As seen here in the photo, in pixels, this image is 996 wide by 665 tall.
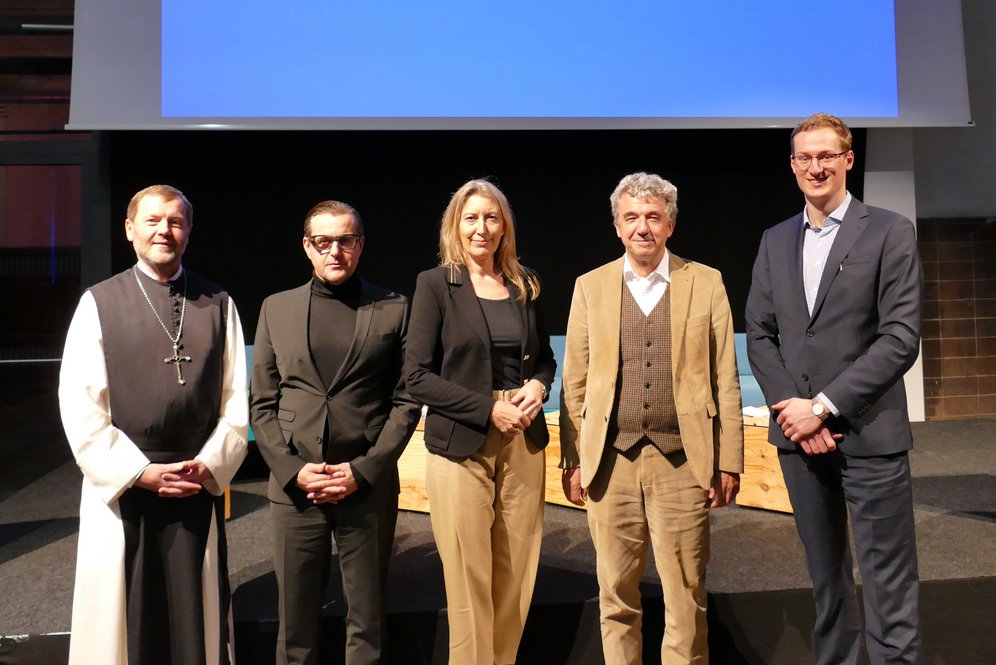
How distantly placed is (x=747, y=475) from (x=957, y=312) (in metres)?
3.43

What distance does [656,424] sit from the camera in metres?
2.15

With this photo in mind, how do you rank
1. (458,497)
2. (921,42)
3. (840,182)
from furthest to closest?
(921,42) < (458,497) < (840,182)

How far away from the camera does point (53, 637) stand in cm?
251

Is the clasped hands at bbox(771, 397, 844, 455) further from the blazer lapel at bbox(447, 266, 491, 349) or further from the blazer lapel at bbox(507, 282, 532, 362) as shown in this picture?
the blazer lapel at bbox(447, 266, 491, 349)

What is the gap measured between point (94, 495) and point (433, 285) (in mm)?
1099

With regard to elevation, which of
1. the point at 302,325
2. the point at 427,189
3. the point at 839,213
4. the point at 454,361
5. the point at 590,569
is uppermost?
the point at 427,189

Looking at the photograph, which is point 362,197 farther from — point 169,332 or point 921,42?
point 921,42

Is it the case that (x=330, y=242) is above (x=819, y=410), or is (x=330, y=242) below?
above

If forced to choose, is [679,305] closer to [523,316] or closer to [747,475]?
[523,316]

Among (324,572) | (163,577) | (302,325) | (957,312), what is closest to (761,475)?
(324,572)

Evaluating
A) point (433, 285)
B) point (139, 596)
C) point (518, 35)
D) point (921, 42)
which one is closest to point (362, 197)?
point (518, 35)

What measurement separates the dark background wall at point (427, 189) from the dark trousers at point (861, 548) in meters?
3.28

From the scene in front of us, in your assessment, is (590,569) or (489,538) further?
(590,569)

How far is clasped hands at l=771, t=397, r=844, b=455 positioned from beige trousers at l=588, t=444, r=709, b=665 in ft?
0.99
